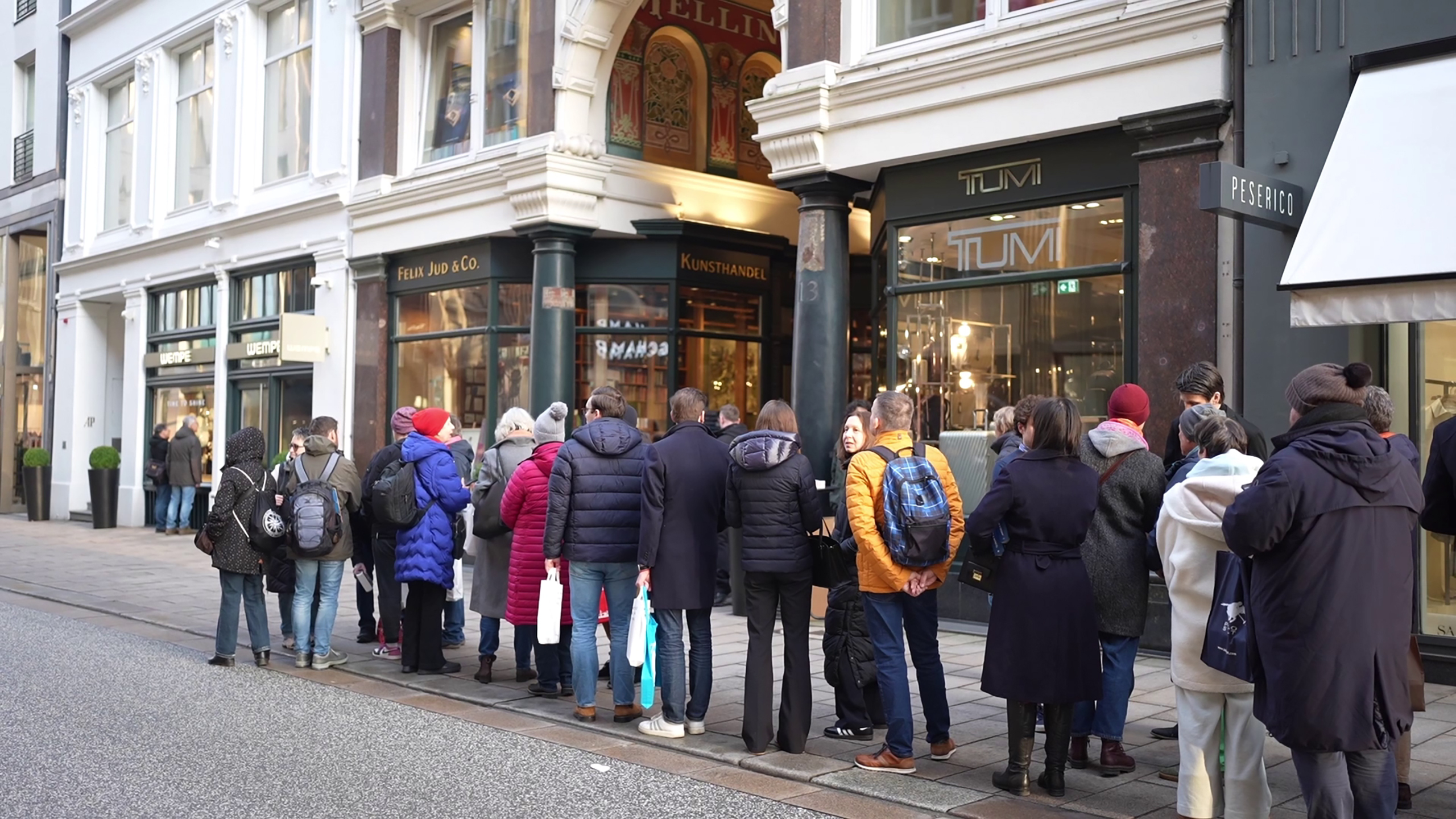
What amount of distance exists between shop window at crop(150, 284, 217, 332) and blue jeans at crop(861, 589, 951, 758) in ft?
57.1

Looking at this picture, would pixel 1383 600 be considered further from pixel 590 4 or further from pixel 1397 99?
pixel 590 4

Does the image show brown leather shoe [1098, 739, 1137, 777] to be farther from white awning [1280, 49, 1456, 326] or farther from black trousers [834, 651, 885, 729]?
white awning [1280, 49, 1456, 326]

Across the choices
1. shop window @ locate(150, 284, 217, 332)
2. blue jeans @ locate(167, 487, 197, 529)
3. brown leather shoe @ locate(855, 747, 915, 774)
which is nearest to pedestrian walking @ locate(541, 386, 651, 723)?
brown leather shoe @ locate(855, 747, 915, 774)

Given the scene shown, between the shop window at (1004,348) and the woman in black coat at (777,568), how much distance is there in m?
4.25

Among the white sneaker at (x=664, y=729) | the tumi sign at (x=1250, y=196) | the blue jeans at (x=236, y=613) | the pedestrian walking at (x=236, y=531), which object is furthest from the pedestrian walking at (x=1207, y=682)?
the blue jeans at (x=236, y=613)

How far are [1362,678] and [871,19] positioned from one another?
341 inches

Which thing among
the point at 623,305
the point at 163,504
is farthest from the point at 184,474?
the point at 623,305

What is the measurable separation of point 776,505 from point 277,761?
283 centimetres

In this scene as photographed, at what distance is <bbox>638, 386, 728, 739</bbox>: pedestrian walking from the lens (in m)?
7.05

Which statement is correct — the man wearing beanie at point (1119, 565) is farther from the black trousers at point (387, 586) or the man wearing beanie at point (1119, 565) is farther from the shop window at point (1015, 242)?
the black trousers at point (387, 586)

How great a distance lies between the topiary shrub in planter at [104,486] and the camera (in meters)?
22.0

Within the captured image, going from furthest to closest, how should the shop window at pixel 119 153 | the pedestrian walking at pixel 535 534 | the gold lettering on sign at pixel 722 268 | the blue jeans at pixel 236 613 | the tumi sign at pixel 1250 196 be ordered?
the shop window at pixel 119 153 < the gold lettering on sign at pixel 722 268 < the blue jeans at pixel 236 613 < the pedestrian walking at pixel 535 534 < the tumi sign at pixel 1250 196

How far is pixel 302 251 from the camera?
18.7 meters

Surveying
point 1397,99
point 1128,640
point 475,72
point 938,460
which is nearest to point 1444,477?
point 1128,640
